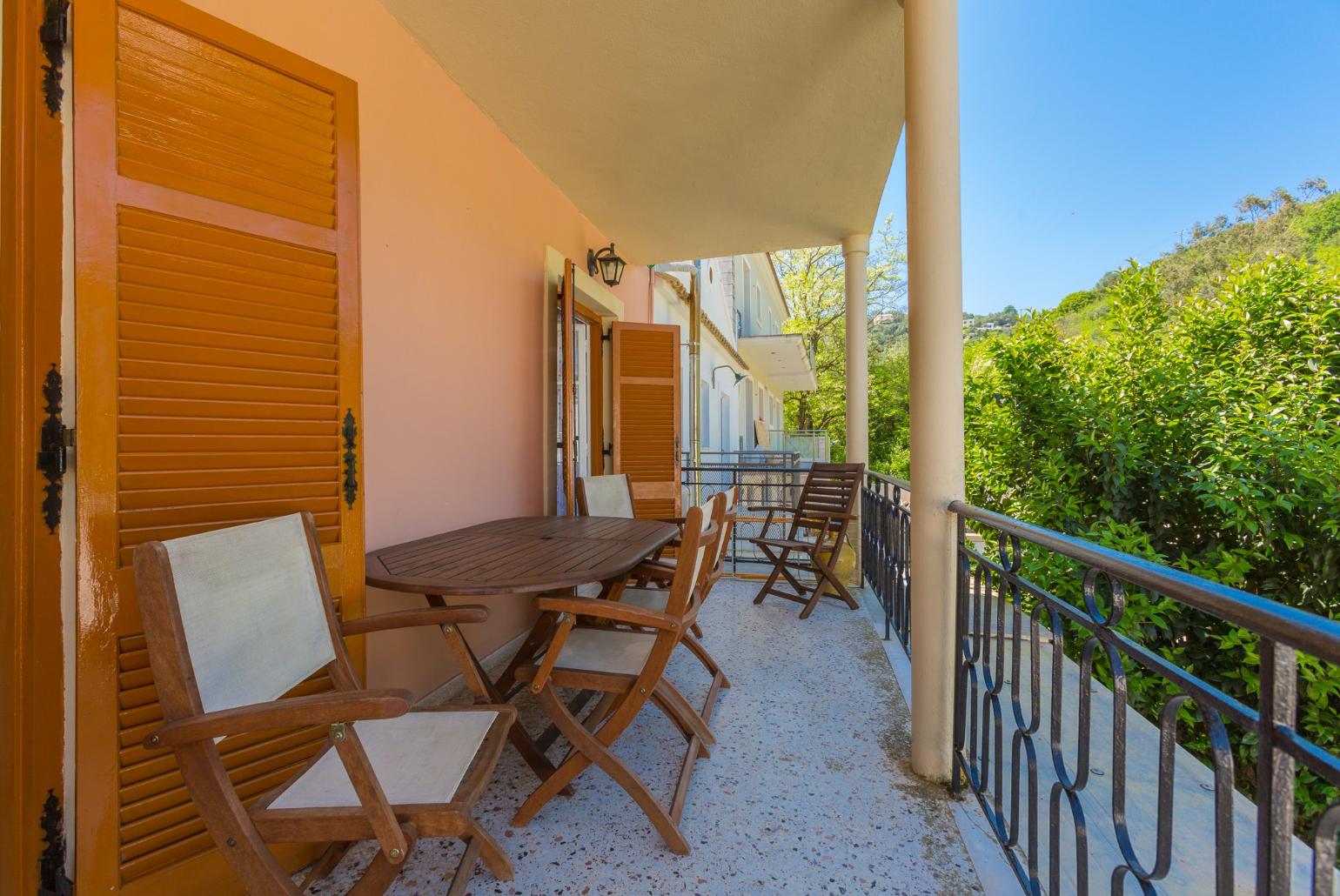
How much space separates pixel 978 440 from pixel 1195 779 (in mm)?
3513

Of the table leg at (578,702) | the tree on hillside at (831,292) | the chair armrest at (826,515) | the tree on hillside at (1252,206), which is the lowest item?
the table leg at (578,702)

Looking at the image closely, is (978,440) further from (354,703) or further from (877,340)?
(877,340)

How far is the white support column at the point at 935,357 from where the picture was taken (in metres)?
1.89

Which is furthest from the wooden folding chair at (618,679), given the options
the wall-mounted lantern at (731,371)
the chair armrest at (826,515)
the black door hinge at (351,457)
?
the wall-mounted lantern at (731,371)

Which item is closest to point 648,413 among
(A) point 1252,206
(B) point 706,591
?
(B) point 706,591

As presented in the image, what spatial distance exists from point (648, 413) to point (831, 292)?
13795 millimetres

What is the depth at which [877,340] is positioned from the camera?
1150 inches

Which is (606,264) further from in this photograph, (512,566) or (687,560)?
(687,560)

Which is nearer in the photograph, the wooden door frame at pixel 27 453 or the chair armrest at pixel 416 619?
the wooden door frame at pixel 27 453

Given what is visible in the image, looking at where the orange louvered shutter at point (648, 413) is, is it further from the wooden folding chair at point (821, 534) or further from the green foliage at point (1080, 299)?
the green foliage at point (1080, 299)

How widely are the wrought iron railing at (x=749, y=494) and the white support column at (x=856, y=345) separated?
1.65 ft

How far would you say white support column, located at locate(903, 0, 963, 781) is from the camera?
6.19 feet

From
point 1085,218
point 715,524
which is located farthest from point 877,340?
point 715,524

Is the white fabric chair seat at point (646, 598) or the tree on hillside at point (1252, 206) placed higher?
the tree on hillside at point (1252, 206)
